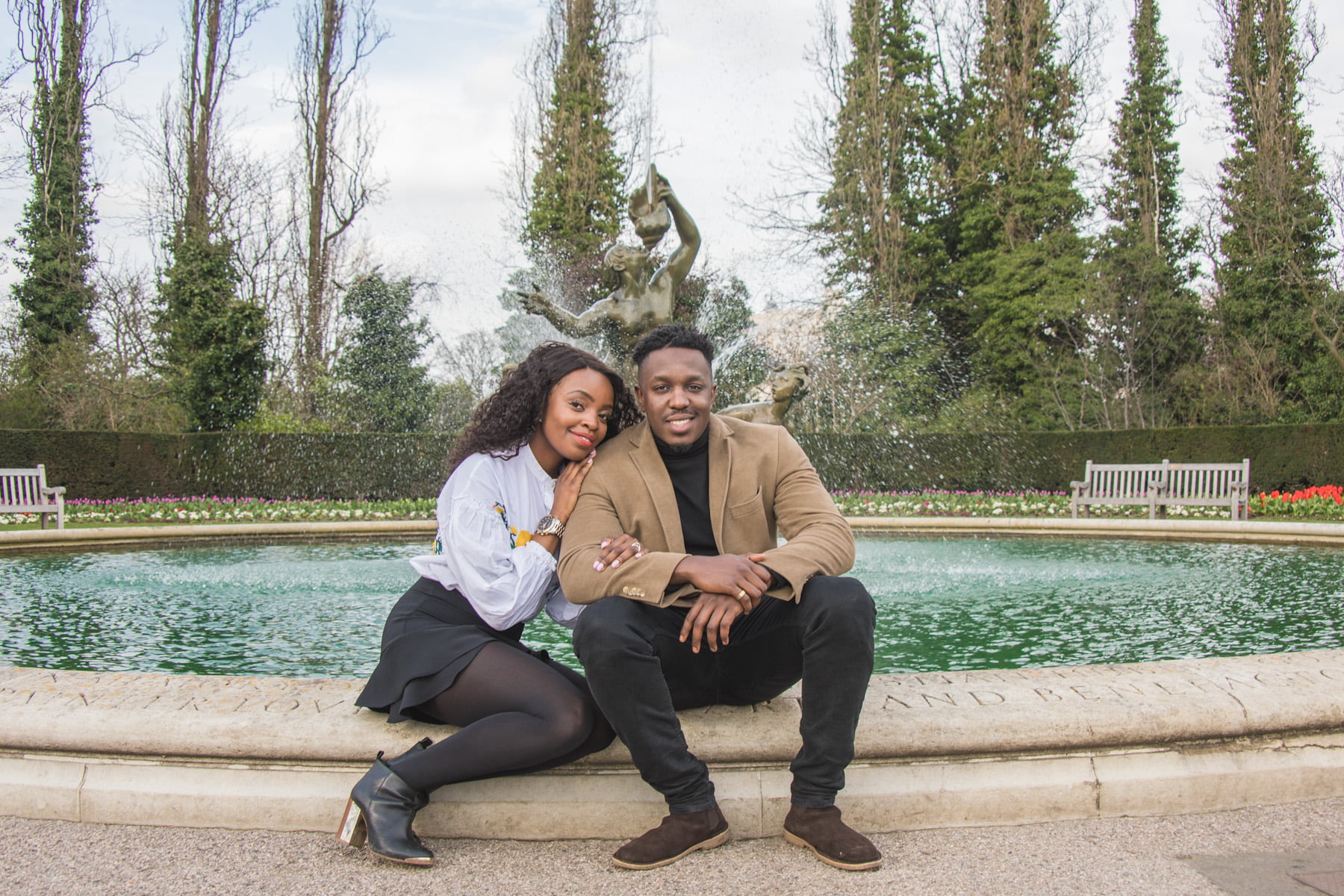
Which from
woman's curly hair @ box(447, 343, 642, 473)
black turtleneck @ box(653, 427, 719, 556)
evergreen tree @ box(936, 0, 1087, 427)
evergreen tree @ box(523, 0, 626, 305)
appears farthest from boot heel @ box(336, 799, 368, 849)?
evergreen tree @ box(523, 0, 626, 305)

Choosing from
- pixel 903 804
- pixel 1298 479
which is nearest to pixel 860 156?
pixel 1298 479

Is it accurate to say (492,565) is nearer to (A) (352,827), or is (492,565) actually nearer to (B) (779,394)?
(A) (352,827)

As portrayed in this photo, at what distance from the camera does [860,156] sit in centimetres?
2566

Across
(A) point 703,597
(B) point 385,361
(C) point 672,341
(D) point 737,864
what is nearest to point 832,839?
(D) point 737,864

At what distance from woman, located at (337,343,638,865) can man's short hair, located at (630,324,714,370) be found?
4.5 inches

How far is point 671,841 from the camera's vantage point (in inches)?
77.9

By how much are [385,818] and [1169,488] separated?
11.2 m

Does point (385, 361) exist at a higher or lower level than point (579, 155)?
lower

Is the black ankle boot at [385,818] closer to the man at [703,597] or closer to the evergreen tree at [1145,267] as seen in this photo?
the man at [703,597]

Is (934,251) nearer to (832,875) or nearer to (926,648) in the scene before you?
(926,648)

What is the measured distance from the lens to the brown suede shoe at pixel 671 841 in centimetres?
197

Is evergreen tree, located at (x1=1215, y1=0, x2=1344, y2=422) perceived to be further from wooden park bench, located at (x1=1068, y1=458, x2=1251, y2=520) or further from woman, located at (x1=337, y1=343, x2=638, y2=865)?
woman, located at (x1=337, y1=343, x2=638, y2=865)

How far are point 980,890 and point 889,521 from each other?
7.63 metres

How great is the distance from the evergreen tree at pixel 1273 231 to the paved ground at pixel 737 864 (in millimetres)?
20128
